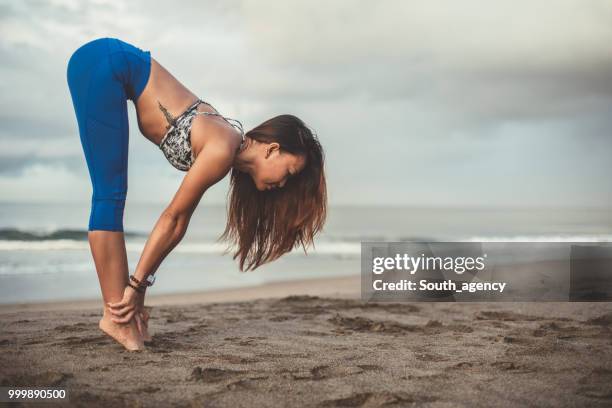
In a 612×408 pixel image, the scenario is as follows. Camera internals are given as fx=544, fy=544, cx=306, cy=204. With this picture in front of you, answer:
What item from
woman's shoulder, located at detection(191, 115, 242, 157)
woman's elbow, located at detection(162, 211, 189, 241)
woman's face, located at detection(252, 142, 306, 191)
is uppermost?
woman's shoulder, located at detection(191, 115, 242, 157)

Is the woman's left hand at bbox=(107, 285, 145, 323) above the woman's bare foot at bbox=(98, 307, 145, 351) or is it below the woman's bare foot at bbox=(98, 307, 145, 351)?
above

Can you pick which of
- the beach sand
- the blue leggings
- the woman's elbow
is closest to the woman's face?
the woman's elbow

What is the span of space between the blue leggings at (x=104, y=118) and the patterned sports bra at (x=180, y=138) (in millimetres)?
197

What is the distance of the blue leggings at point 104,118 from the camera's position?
2605 mm

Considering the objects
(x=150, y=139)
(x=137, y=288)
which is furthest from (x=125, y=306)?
(x=150, y=139)

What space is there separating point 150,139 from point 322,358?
140 cm

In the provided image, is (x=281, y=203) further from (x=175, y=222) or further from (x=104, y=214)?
(x=104, y=214)

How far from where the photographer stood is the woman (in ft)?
8.38

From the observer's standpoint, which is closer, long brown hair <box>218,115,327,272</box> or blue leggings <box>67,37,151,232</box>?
blue leggings <box>67,37,151,232</box>

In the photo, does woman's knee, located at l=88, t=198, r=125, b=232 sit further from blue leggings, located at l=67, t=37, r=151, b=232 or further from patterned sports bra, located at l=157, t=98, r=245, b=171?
patterned sports bra, located at l=157, t=98, r=245, b=171

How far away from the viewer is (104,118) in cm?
262

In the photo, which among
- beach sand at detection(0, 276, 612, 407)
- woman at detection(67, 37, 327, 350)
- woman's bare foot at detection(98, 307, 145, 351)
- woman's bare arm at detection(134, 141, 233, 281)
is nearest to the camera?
beach sand at detection(0, 276, 612, 407)

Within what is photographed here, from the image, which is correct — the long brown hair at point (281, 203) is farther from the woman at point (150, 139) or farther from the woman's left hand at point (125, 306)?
the woman's left hand at point (125, 306)

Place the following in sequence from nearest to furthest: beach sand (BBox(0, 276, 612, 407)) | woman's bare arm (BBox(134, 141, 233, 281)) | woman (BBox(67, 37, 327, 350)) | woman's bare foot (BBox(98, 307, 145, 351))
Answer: beach sand (BBox(0, 276, 612, 407)) → woman's bare arm (BBox(134, 141, 233, 281)) → woman (BBox(67, 37, 327, 350)) → woman's bare foot (BBox(98, 307, 145, 351))
